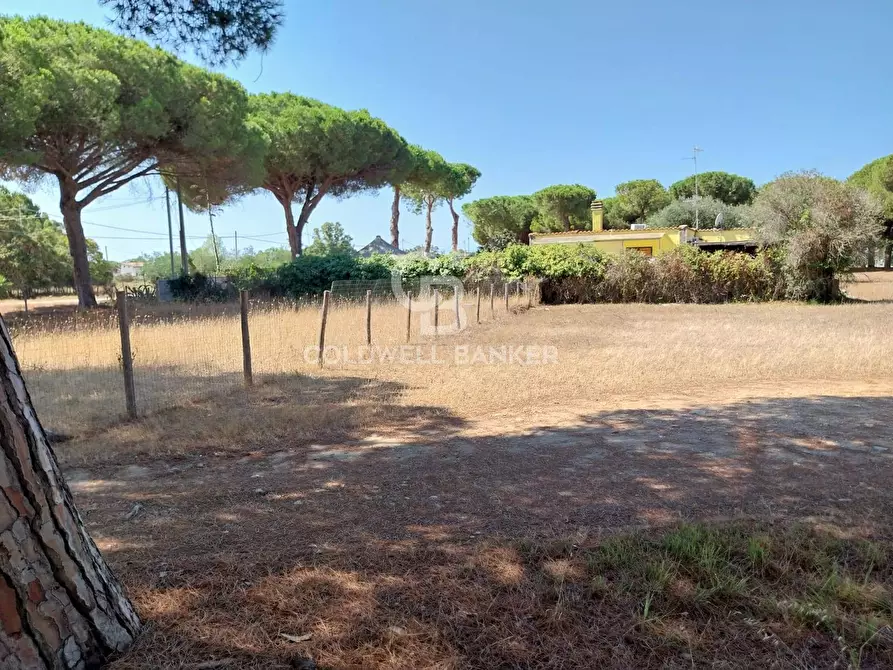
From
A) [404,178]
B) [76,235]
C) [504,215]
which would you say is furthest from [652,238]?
[76,235]

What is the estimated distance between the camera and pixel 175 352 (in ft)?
28.2

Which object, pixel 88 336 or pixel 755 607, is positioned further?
pixel 88 336

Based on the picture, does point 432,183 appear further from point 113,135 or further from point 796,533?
point 796,533

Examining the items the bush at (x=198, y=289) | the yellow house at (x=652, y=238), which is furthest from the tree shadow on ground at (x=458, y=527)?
the yellow house at (x=652, y=238)

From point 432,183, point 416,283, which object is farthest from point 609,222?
point 416,283

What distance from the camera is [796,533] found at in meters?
2.33

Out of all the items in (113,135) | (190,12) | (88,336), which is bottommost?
(88,336)

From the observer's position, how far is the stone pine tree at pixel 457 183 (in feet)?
113

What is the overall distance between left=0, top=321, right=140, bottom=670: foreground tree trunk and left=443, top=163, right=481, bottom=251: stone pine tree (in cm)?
2792

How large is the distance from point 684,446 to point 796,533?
167cm

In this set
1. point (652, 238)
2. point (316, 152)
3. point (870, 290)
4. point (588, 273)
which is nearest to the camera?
point (588, 273)

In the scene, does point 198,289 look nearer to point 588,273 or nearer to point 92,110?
point 92,110

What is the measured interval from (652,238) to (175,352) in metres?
25.6

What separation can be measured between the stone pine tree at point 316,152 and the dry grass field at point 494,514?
59.0 ft
